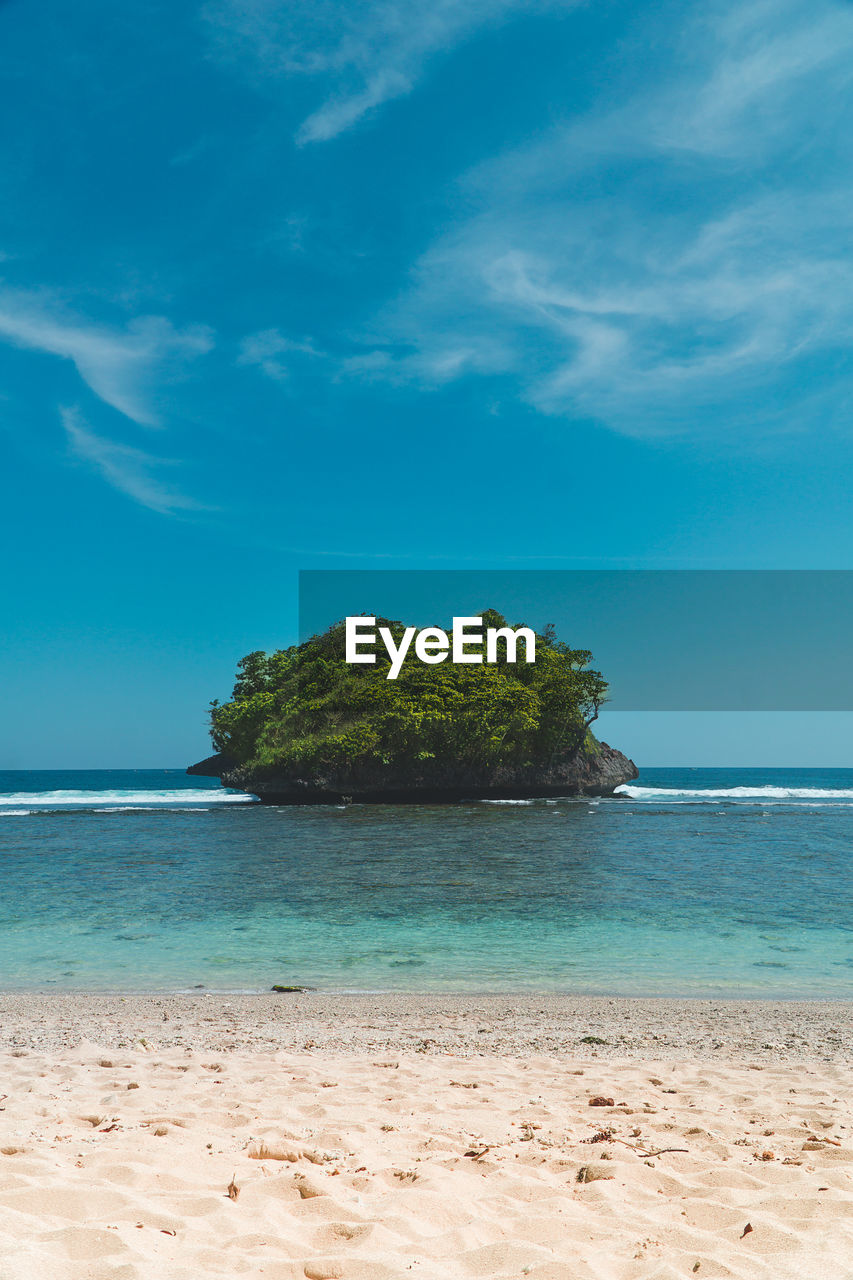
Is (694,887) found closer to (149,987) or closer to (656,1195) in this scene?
(149,987)

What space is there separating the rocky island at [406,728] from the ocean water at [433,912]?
72.7ft

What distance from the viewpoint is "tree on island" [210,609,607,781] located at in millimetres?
54375

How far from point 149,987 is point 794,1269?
9350mm

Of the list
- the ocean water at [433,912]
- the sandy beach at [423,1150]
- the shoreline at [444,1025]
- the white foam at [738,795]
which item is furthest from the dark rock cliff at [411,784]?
the sandy beach at [423,1150]

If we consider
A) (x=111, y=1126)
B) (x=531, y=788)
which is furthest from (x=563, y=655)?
(x=111, y=1126)

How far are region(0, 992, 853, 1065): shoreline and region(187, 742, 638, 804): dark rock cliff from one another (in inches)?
1782

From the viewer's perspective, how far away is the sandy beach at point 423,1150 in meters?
3.38

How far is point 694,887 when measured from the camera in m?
18.8

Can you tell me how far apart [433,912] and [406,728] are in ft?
125

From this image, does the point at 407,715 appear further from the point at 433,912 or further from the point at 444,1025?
the point at 444,1025

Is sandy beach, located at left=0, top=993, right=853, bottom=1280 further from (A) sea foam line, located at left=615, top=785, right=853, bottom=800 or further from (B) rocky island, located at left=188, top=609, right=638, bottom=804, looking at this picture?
(A) sea foam line, located at left=615, top=785, right=853, bottom=800

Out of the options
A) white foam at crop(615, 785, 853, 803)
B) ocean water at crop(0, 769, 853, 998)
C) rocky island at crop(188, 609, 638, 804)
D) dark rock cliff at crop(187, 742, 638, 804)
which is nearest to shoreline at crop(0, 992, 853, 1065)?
ocean water at crop(0, 769, 853, 998)

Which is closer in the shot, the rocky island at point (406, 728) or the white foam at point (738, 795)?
the rocky island at point (406, 728)

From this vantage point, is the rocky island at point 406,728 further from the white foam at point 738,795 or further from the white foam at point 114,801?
the white foam at point 738,795
